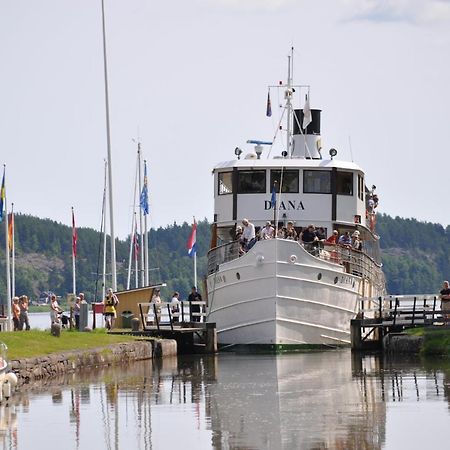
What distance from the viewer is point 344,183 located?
51000mm

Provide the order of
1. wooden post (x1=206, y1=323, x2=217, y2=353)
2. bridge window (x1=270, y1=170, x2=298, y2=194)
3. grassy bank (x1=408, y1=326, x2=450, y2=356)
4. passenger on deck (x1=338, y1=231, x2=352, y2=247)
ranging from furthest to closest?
bridge window (x1=270, y1=170, x2=298, y2=194), passenger on deck (x1=338, y1=231, x2=352, y2=247), wooden post (x1=206, y1=323, x2=217, y2=353), grassy bank (x1=408, y1=326, x2=450, y2=356)

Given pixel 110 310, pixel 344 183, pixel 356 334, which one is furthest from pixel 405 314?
pixel 110 310

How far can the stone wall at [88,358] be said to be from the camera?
31.3 m

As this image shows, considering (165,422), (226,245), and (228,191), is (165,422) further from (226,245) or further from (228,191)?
(228,191)

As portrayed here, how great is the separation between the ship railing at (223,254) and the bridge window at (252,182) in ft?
8.71

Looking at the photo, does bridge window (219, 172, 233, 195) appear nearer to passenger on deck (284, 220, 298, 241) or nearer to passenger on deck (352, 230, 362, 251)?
passenger on deck (352, 230, 362, 251)

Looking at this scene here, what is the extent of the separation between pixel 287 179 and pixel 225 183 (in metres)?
2.19

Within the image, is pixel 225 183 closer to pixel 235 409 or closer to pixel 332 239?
pixel 332 239

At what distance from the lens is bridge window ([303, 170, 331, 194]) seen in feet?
165

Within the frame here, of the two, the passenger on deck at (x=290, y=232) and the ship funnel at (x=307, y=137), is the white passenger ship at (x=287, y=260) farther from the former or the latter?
the ship funnel at (x=307, y=137)

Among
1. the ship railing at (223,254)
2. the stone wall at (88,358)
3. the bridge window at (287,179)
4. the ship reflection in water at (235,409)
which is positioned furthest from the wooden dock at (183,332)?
the ship reflection in water at (235,409)

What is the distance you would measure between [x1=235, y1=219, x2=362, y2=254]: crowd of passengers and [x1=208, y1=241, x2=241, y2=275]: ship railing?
28 centimetres

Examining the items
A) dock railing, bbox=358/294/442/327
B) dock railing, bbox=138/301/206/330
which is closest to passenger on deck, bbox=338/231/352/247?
dock railing, bbox=358/294/442/327

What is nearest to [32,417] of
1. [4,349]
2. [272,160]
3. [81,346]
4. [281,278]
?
[4,349]
